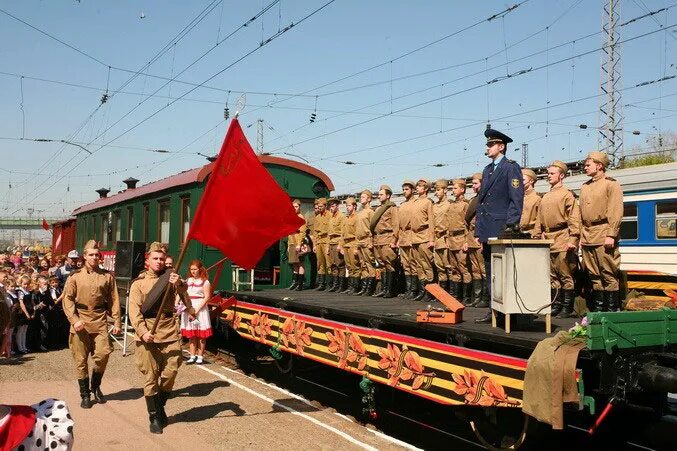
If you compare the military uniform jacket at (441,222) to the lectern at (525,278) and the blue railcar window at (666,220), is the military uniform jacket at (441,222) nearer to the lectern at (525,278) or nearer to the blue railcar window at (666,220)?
the lectern at (525,278)

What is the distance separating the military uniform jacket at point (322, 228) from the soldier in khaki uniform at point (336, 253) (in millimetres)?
102

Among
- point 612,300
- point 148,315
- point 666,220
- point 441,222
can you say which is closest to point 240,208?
point 148,315

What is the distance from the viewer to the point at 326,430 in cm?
689

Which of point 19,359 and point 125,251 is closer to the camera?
point 19,359

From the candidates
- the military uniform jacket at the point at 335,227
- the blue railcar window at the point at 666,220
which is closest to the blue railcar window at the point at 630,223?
the blue railcar window at the point at 666,220

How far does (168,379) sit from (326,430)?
1.70 metres

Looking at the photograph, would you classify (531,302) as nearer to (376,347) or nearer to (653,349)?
(653,349)

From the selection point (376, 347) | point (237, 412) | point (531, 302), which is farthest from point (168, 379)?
point (531, 302)

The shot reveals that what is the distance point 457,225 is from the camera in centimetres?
887

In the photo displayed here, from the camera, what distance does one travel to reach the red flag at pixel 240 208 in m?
6.43

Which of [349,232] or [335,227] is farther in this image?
[335,227]

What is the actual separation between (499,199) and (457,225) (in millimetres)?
2571

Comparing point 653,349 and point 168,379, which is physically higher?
point 653,349

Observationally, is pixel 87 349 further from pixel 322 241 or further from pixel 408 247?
pixel 322 241
